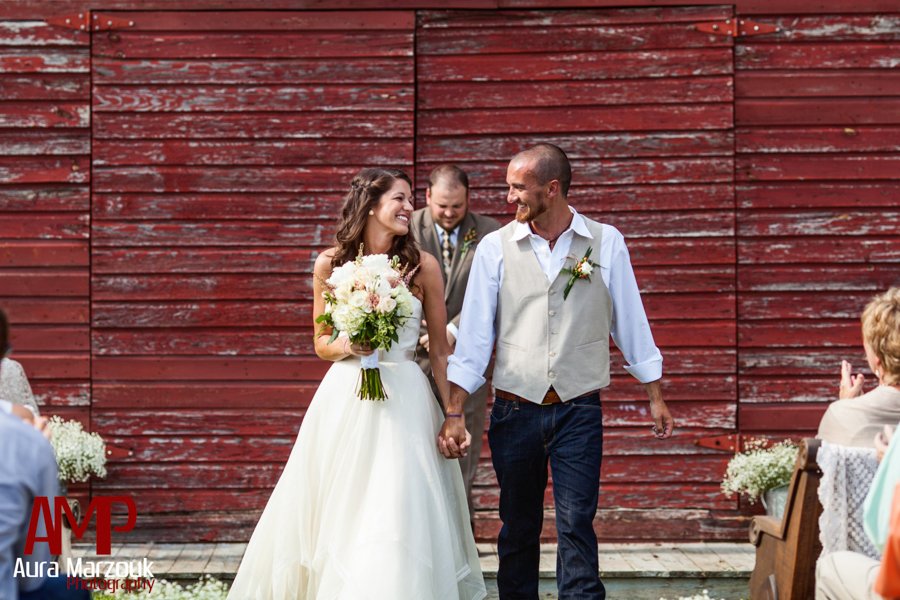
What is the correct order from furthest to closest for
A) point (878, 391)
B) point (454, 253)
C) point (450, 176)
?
point (454, 253) → point (450, 176) → point (878, 391)

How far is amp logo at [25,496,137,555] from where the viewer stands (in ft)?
11.7

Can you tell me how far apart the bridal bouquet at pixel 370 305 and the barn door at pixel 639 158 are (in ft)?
8.15

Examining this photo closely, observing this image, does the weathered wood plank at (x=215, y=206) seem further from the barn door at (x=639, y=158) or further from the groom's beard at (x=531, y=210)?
the groom's beard at (x=531, y=210)

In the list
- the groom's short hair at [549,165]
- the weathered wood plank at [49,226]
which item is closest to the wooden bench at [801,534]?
the groom's short hair at [549,165]

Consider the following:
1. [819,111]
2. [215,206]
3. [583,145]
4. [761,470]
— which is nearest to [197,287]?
[215,206]

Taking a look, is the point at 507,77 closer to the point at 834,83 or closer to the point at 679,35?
the point at 679,35

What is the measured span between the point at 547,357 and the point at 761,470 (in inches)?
100

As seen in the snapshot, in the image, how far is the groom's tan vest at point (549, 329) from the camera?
5051 millimetres

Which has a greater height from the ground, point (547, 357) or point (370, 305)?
point (370, 305)

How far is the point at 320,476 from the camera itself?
5.25 m

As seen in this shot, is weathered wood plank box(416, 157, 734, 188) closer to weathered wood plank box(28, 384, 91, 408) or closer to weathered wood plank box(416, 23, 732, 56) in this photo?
weathered wood plank box(416, 23, 732, 56)

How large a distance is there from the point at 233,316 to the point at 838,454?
14.3 feet

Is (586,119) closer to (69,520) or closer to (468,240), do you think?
(468,240)

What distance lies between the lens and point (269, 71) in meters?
7.45
